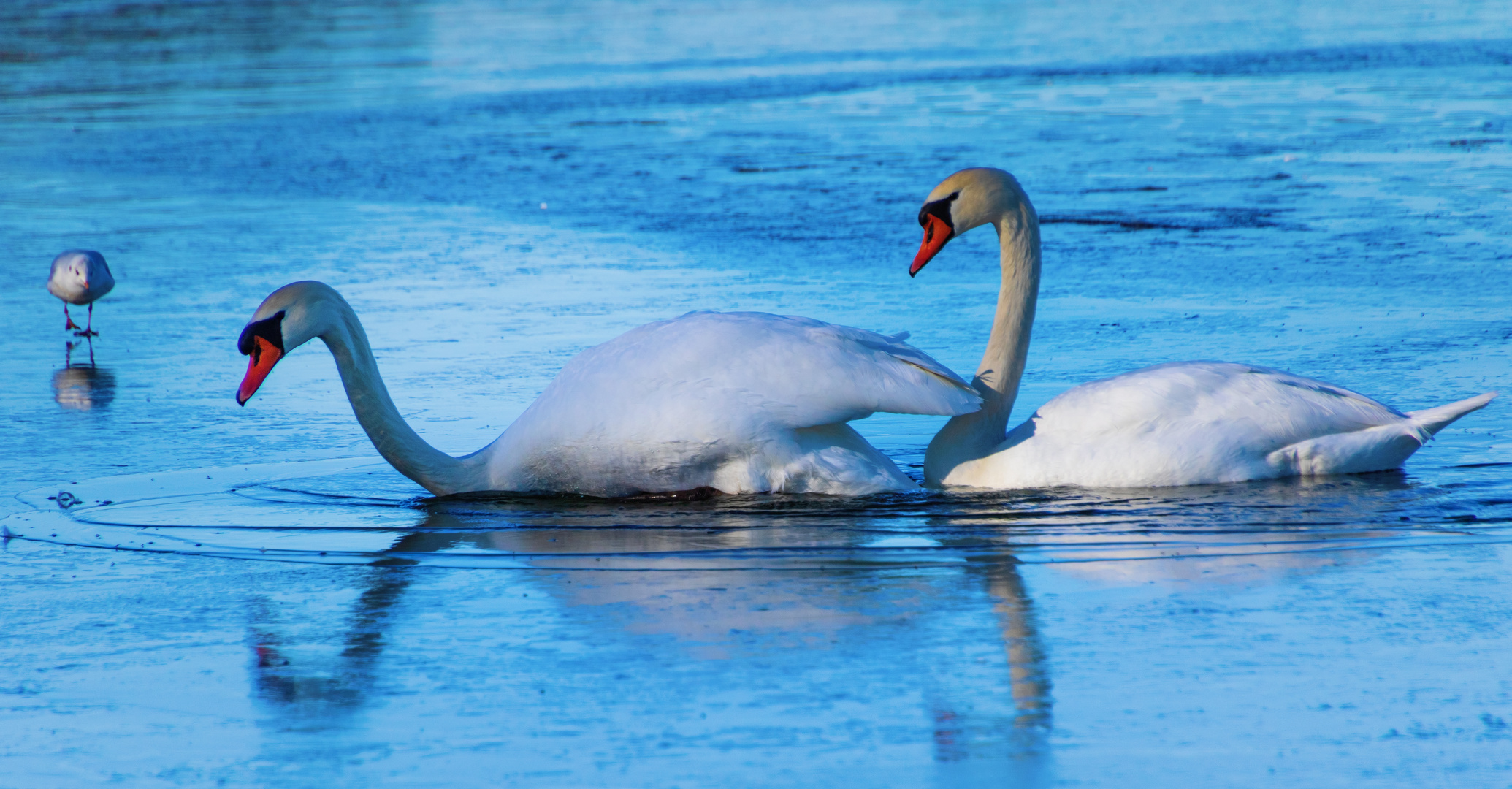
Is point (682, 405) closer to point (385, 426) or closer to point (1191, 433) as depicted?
point (385, 426)

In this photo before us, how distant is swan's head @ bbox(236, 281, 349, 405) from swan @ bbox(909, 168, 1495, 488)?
6.89 ft

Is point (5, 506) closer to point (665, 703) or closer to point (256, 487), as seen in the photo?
point (256, 487)

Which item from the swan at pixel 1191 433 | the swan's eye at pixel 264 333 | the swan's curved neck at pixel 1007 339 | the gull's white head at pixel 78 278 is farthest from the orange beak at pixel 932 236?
the gull's white head at pixel 78 278

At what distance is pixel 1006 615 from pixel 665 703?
37.5 inches

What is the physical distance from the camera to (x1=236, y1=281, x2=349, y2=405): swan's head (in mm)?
5914

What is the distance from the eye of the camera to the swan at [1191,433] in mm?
5797

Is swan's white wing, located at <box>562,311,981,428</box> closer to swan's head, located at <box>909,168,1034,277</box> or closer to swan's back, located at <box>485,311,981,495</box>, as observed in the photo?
swan's back, located at <box>485,311,981,495</box>

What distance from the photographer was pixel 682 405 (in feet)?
18.7

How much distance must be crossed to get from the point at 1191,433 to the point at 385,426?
2.61 metres

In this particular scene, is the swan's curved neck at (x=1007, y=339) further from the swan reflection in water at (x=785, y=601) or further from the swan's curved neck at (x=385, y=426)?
the swan's curved neck at (x=385, y=426)

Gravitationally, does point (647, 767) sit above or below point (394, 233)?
below

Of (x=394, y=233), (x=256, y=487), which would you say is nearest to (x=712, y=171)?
(x=394, y=233)

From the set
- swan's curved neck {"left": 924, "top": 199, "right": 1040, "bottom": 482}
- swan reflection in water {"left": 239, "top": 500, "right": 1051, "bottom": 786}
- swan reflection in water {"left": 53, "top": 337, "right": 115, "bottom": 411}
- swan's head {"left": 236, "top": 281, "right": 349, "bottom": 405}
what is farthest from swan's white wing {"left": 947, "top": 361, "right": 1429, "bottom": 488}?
swan reflection in water {"left": 53, "top": 337, "right": 115, "bottom": 411}

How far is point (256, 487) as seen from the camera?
20.2 ft
